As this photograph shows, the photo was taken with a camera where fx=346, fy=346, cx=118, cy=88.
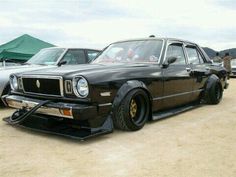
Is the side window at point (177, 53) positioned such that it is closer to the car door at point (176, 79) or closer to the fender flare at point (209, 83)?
the car door at point (176, 79)

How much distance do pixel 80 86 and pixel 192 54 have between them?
3.41m

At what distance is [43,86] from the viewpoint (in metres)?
4.82

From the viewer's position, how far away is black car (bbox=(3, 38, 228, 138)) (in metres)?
4.46

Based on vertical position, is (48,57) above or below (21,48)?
above

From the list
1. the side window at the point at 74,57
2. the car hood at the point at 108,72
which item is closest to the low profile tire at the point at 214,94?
the car hood at the point at 108,72

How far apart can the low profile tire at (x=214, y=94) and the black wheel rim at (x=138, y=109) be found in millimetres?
2660

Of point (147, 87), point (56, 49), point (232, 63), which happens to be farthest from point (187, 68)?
point (232, 63)

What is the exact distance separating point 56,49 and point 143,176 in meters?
5.56

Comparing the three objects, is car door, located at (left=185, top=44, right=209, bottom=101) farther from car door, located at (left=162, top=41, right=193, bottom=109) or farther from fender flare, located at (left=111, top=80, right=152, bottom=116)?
fender flare, located at (left=111, top=80, right=152, bottom=116)

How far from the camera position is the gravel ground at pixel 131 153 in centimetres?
340

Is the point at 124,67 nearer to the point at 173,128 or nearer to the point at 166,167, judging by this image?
the point at 173,128

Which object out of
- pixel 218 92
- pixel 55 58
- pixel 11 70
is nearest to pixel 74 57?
pixel 55 58

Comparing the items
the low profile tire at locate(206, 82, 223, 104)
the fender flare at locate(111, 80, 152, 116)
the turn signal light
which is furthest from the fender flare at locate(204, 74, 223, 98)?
the turn signal light

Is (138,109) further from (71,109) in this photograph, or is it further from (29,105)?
(29,105)
